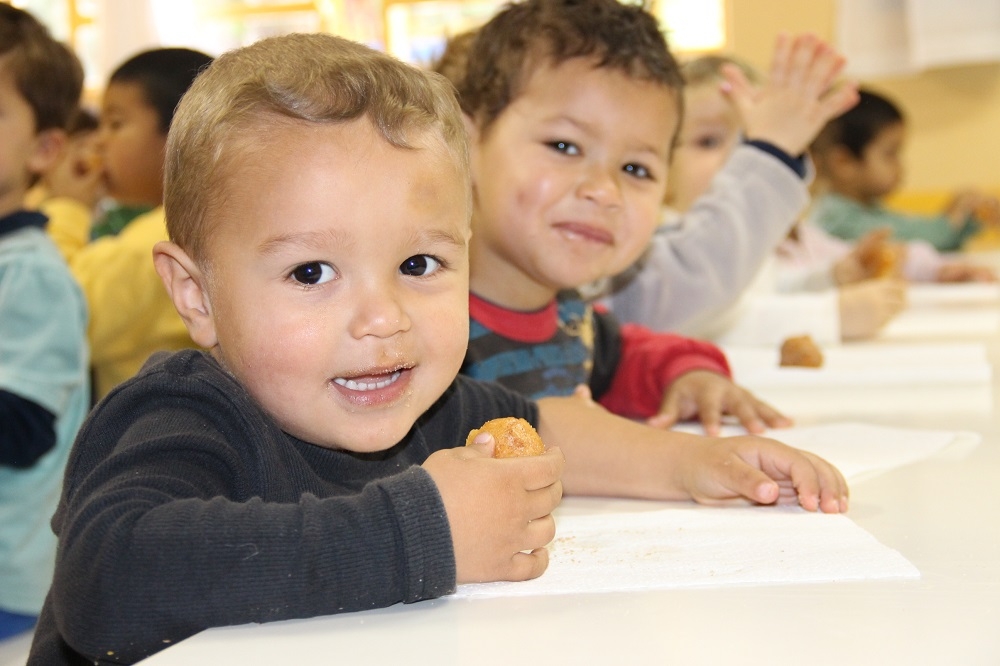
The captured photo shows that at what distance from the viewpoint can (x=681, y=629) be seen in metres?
0.51

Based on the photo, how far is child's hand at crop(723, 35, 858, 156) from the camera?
1454 mm

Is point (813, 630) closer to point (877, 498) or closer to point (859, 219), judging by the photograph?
point (877, 498)

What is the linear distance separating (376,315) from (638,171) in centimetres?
65

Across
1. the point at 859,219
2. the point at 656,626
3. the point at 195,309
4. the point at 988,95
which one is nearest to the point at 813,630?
the point at 656,626

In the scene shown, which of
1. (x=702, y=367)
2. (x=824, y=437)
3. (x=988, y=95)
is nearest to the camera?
(x=824, y=437)

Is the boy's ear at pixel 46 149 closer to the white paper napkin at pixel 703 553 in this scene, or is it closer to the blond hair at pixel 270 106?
the blond hair at pixel 270 106

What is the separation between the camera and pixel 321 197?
2.10ft

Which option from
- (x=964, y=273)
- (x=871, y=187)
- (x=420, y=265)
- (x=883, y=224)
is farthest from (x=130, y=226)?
(x=871, y=187)

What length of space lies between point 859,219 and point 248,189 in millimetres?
3184

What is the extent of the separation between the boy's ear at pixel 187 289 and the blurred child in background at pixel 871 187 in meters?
3.07

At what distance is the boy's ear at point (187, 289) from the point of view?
2.34ft

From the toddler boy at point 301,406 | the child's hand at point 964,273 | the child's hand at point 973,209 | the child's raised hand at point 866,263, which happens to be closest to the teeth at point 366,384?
the toddler boy at point 301,406

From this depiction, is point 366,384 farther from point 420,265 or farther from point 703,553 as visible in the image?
point 703,553

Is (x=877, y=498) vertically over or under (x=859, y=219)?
over
